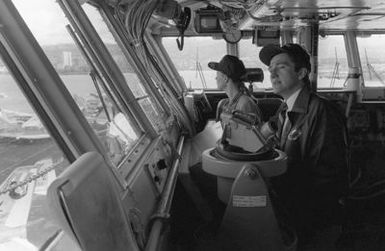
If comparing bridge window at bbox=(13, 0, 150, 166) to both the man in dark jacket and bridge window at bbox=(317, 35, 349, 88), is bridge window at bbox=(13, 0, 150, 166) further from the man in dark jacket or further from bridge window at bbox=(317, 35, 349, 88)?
bridge window at bbox=(317, 35, 349, 88)

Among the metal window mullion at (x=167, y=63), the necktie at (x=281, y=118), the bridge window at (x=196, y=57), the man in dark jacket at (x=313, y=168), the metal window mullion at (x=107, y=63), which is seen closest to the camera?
the metal window mullion at (x=107, y=63)

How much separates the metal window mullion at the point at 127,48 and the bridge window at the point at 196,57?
3198 millimetres

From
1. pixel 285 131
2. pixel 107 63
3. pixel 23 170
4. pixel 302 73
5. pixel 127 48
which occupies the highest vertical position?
pixel 23 170

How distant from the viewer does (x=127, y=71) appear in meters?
3.26

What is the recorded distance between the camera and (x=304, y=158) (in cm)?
230

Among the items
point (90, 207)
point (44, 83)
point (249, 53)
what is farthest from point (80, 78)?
point (249, 53)

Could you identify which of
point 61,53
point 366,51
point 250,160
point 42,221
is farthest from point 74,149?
point 366,51

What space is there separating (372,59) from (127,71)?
5365 mm

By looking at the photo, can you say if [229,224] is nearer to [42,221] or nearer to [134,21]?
[42,221]

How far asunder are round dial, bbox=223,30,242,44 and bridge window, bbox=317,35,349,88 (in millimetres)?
1502

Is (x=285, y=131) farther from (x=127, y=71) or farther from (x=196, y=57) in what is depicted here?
(x=196, y=57)

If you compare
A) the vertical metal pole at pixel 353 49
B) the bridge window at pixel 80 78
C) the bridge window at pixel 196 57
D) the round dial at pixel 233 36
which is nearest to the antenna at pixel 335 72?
the vertical metal pole at pixel 353 49

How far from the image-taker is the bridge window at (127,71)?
279 centimetres

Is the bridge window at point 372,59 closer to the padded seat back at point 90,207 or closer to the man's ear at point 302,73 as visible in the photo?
the man's ear at point 302,73
